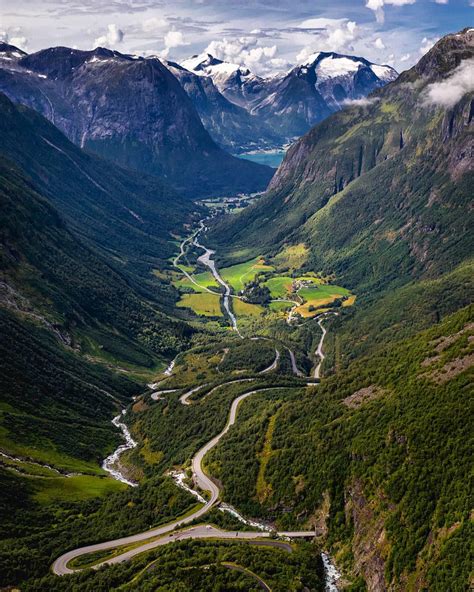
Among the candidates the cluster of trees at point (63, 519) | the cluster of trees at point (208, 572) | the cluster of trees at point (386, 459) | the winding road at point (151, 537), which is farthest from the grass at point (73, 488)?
the cluster of trees at point (208, 572)

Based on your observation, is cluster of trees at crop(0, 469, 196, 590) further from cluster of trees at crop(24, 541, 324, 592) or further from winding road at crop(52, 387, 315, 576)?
cluster of trees at crop(24, 541, 324, 592)

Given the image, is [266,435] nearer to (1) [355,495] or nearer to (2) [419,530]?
(1) [355,495]

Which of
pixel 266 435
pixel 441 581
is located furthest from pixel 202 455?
pixel 441 581

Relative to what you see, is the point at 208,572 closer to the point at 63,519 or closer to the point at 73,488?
the point at 63,519

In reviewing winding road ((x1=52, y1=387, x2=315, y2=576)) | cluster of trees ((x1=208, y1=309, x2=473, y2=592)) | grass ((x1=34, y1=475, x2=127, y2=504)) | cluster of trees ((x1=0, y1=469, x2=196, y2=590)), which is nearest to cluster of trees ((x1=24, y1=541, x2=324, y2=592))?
winding road ((x1=52, y1=387, x2=315, y2=576))

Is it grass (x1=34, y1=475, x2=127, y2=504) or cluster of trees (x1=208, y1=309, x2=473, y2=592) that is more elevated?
cluster of trees (x1=208, y1=309, x2=473, y2=592)

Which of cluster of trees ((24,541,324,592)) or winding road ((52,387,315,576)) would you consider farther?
winding road ((52,387,315,576))

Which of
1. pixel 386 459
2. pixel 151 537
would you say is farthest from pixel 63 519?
pixel 386 459

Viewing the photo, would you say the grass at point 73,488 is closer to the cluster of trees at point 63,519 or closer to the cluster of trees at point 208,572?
the cluster of trees at point 63,519

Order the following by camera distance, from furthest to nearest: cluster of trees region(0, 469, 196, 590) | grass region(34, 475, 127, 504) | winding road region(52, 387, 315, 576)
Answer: grass region(34, 475, 127, 504) → cluster of trees region(0, 469, 196, 590) → winding road region(52, 387, 315, 576)
